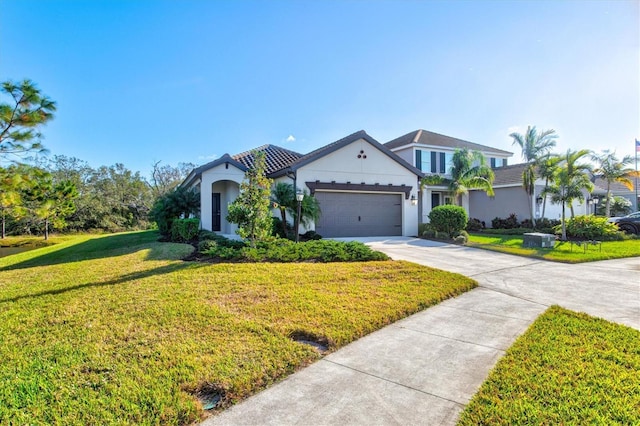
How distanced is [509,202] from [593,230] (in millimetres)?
7026

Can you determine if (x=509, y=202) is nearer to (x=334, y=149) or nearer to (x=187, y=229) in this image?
(x=334, y=149)

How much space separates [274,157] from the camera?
61.5 ft

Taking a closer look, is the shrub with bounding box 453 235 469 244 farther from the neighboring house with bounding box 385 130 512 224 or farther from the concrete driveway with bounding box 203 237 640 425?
the neighboring house with bounding box 385 130 512 224

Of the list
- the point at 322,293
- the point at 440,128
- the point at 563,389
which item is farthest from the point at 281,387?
the point at 440,128

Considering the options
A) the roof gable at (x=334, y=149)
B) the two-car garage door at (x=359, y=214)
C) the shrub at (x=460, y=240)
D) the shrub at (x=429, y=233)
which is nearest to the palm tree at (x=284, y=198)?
the roof gable at (x=334, y=149)

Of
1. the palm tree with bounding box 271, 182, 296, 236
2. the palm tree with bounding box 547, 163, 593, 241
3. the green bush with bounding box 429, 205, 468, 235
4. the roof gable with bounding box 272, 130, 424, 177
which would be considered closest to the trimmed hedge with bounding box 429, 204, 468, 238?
the green bush with bounding box 429, 205, 468, 235

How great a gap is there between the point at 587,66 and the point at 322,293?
1182 centimetres

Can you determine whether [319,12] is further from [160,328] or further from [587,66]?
[160,328]

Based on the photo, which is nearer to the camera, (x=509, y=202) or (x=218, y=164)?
(x=218, y=164)

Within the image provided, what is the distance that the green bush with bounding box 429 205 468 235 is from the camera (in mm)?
15227

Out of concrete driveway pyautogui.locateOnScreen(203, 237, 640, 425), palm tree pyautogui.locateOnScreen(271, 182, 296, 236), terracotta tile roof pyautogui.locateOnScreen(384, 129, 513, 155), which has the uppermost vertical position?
terracotta tile roof pyautogui.locateOnScreen(384, 129, 513, 155)

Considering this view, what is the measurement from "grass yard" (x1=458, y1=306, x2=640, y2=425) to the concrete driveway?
18 cm

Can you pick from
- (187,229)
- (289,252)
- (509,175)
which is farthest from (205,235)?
(509,175)

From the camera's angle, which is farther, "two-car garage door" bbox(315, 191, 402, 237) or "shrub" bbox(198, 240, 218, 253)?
"two-car garage door" bbox(315, 191, 402, 237)
